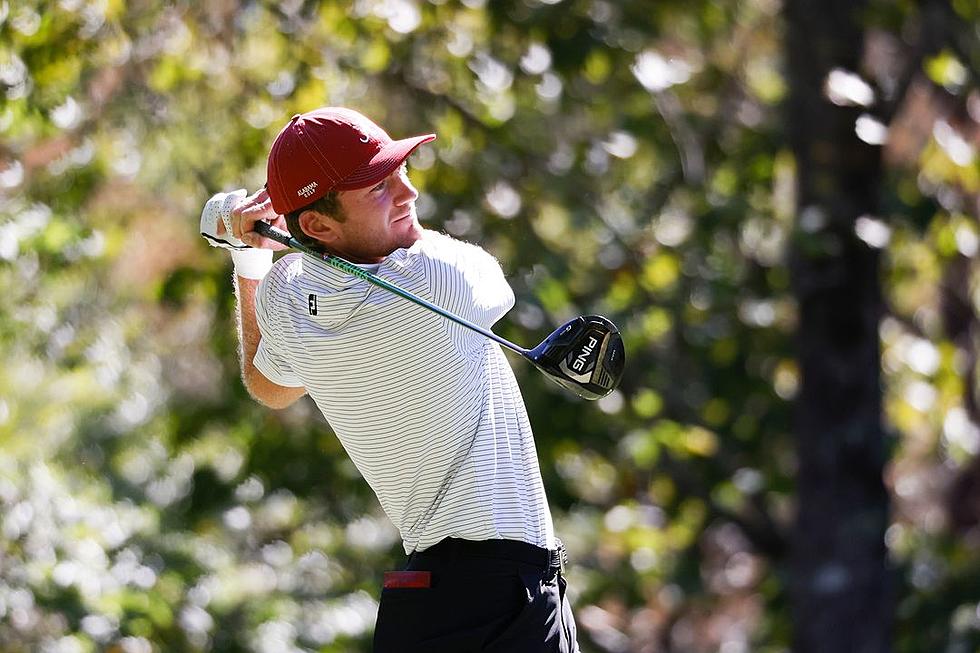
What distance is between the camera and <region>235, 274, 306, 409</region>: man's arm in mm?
3291

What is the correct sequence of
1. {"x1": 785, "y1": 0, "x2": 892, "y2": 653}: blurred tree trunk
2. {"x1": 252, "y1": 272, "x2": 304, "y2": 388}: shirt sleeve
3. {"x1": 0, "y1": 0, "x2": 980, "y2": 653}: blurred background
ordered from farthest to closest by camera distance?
1. {"x1": 785, "y1": 0, "x2": 892, "y2": 653}: blurred tree trunk
2. {"x1": 0, "y1": 0, "x2": 980, "y2": 653}: blurred background
3. {"x1": 252, "y1": 272, "x2": 304, "y2": 388}: shirt sleeve

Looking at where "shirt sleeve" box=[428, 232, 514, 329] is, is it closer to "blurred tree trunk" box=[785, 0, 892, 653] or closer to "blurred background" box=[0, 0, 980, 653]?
"blurred background" box=[0, 0, 980, 653]

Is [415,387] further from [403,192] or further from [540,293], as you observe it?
[540,293]

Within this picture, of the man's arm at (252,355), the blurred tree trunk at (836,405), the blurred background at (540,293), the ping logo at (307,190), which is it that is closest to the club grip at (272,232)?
the ping logo at (307,190)

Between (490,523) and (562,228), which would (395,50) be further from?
(490,523)

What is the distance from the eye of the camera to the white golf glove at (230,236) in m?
3.21

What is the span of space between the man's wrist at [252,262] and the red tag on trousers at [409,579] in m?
0.68

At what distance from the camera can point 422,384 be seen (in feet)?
9.77

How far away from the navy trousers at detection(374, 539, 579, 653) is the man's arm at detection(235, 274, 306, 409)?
488 millimetres

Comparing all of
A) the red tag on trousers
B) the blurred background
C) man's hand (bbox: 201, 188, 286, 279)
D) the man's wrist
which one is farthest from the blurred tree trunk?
the red tag on trousers

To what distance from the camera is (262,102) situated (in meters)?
6.17

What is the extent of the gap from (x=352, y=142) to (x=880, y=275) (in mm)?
5116

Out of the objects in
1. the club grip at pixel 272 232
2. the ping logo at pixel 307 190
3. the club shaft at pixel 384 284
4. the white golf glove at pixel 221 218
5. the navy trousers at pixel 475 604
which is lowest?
the navy trousers at pixel 475 604

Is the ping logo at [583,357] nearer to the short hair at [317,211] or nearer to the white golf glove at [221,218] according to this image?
the short hair at [317,211]
